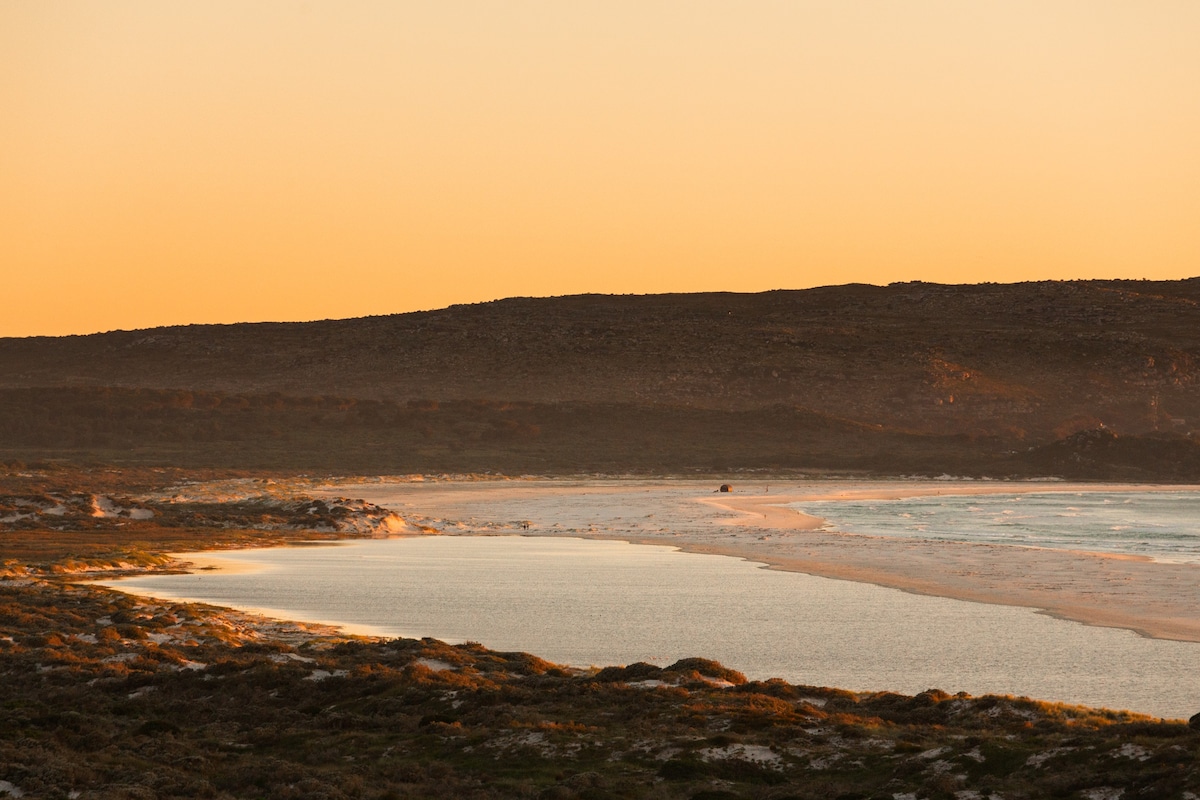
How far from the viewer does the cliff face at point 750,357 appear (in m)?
126

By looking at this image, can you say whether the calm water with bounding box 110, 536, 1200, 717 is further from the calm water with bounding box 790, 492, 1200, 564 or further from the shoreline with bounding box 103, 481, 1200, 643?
the calm water with bounding box 790, 492, 1200, 564

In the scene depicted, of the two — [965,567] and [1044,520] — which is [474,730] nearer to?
[965,567]

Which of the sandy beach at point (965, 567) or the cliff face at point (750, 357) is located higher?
the cliff face at point (750, 357)

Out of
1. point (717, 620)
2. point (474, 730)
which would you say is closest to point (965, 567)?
point (717, 620)

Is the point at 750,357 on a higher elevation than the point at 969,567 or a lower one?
higher

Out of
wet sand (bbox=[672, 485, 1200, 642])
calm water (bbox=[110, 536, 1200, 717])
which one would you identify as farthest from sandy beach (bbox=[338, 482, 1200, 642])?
calm water (bbox=[110, 536, 1200, 717])

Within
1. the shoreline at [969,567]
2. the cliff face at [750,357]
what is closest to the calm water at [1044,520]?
the shoreline at [969,567]

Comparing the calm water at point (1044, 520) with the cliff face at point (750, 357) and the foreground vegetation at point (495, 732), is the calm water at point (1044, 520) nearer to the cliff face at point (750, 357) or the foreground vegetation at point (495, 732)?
the foreground vegetation at point (495, 732)

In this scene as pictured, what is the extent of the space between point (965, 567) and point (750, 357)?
365 feet

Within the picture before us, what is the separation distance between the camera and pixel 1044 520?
148ft

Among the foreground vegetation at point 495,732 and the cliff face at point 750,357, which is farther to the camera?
the cliff face at point 750,357

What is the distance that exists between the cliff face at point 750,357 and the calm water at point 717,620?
80.8m

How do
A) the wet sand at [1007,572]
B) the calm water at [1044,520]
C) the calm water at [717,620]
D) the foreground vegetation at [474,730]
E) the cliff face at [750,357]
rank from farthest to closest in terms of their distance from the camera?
the cliff face at [750,357] < the calm water at [1044,520] < the wet sand at [1007,572] < the calm water at [717,620] < the foreground vegetation at [474,730]

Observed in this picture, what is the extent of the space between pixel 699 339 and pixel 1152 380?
43.4 meters
